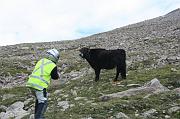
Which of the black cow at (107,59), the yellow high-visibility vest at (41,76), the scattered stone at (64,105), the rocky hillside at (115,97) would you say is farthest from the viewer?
the black cow at (107,59)

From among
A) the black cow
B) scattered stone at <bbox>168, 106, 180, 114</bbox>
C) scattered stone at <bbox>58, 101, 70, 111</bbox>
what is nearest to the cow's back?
the black cow

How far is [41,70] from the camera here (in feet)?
48.6

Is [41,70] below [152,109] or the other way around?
the other way around

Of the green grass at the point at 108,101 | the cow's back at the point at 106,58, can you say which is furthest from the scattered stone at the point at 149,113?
the cow's back at the point at 106,58

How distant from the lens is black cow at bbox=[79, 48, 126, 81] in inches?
926

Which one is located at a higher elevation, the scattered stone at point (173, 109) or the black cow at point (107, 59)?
the black cow at point (107, 59)

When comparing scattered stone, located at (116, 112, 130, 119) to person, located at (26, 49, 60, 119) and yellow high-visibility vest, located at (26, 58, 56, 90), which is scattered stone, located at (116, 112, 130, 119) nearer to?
person, located at (26, 49, 60, 119)

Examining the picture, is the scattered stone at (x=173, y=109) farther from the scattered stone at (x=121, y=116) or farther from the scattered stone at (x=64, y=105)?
the scattered stone at (x=64, y=105)

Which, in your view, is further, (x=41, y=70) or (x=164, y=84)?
(x=164, y=84)

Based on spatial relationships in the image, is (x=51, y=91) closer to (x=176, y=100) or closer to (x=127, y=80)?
(x=127, y=80)

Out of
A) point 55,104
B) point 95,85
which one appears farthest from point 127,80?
point 55,104

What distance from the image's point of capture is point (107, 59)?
24.1 metres

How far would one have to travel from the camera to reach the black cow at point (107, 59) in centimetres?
2353

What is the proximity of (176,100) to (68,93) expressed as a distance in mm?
5858
